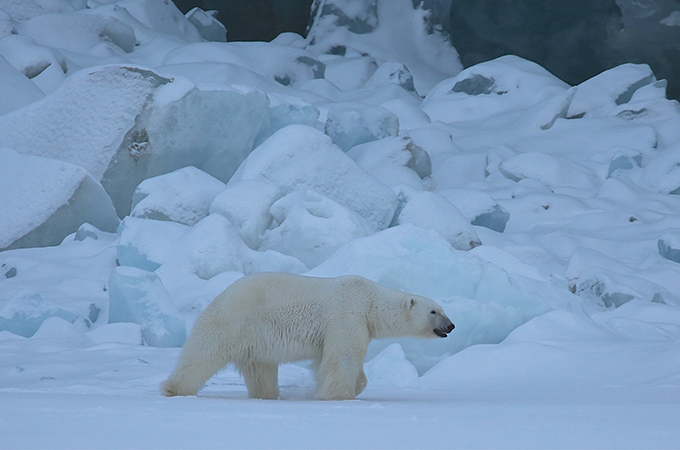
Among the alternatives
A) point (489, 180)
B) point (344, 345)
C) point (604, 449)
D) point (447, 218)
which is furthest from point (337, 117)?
point (604, 449)

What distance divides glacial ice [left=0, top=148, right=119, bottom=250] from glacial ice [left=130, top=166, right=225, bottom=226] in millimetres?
622

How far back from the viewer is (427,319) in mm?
3955

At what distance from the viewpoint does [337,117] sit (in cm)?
1301

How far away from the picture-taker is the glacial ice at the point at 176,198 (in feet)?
28.0

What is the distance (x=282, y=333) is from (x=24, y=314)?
134 inches

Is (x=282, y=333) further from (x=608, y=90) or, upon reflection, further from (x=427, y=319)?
(x=608, y=90)

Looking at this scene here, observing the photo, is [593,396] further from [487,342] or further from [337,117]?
[337,117]

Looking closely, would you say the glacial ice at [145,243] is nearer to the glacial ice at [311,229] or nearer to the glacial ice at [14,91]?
the glacial ice at [311,229]

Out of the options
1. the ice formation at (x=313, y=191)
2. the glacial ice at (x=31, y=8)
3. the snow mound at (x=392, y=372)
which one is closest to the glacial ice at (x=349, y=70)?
the ice formation at (x=313, y=191)

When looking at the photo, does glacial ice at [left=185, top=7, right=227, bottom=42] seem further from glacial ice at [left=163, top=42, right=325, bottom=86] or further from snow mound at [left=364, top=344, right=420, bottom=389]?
snow mound at [left=364, top=344, right=420, bottom=389]

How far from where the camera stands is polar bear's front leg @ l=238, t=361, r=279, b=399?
12.0 ft

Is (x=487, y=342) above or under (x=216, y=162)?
above

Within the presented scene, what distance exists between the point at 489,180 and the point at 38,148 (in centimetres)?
761

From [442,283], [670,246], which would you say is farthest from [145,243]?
[670,246]
